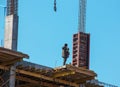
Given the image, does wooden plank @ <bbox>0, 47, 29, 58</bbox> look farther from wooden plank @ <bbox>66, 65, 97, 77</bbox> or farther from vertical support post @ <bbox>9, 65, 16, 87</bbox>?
wooden plank @ <bbox>66, 65, 97, 77</bbox>

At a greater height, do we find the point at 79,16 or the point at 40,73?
the point at 79,16

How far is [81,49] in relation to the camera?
106188 mm

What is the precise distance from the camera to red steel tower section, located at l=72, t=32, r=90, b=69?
103500 millimetres

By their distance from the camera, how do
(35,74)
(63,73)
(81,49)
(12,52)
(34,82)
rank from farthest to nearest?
(81,49)
(34,82)
(63,73)
(35,74)
(12,52)

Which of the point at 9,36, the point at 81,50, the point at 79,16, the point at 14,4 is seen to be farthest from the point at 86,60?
the point at 9,36

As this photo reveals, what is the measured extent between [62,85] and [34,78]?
2713 mm

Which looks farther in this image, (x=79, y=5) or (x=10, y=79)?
(x=79, y=5)

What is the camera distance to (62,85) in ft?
127

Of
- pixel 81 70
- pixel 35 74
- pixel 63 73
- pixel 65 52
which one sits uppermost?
pixel 65 52

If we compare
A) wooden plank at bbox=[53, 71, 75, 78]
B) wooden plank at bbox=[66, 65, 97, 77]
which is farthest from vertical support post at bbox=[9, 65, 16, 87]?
wooden plank at bbox=[66, 65, 97, 77]

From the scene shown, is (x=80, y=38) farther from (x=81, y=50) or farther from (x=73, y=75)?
(x=73, y=75)

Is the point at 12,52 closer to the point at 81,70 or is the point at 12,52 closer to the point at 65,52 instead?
the point at 81,70

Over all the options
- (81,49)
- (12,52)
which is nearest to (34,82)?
(12,52)

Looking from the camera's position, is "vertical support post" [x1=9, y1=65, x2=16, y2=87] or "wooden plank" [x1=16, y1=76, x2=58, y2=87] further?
"wooden plank" [x1=16, y1=76, x2=58, y2=87]
